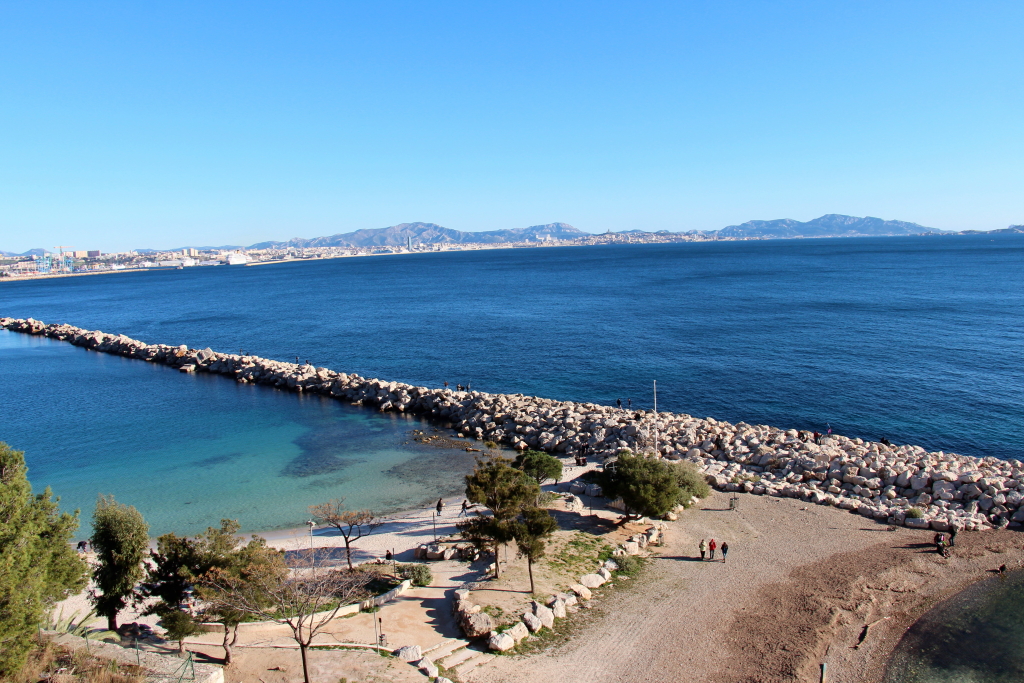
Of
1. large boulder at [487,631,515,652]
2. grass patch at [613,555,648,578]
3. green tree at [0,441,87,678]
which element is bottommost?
grass patch at [613,555,648,578]

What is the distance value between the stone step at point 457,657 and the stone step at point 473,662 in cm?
10

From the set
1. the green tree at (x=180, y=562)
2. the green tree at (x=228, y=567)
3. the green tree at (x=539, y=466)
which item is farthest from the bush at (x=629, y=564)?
the green tree at (x=180, y=562)

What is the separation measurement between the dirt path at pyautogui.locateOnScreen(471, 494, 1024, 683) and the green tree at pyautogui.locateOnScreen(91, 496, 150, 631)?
900cm

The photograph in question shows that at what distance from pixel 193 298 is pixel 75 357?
71837 mm

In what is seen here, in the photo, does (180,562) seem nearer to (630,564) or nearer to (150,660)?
(150,660)

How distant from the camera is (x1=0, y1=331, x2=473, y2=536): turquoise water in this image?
92.8 ft

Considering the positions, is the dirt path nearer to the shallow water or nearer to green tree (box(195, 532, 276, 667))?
the shallow water

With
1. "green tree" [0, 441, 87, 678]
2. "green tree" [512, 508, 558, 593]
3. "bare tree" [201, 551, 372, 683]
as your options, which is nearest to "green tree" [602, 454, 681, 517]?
"green tree" [512, 508, 558, 593]

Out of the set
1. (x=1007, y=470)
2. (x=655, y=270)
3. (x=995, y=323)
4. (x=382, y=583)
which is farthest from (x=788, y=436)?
(x=655, y=270)

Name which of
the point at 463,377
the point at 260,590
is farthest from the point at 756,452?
the point at 463,377

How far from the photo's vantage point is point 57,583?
47.0 ft

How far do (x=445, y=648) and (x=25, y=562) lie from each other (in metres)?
9.39

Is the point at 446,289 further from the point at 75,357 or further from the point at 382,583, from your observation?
the point at 382,583

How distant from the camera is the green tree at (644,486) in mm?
22781
